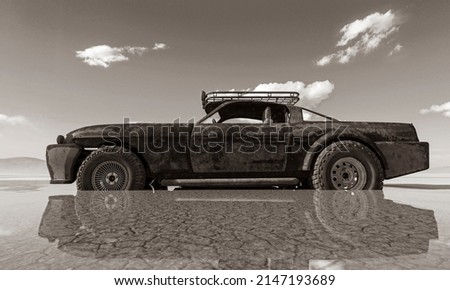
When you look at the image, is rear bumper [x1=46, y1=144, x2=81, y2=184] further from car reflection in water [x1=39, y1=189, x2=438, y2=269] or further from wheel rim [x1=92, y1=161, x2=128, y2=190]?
car reflection in water [x1=39, y1=189, x2=438, y2=269]

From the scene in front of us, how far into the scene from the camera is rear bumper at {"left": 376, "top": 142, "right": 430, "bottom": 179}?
4125 millimetres

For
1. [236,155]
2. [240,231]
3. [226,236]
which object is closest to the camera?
[226,236]

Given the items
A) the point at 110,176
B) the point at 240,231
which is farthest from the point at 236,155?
the point at 240,231

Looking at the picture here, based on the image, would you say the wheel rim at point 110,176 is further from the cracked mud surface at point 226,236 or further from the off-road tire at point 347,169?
the off-road tire at point 347,169

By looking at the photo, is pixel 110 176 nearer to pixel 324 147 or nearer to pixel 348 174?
pixel 324 147

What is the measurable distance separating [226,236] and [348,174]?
2.83 metres

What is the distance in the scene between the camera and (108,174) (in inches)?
162

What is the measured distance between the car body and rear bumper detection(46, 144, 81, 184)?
1cm

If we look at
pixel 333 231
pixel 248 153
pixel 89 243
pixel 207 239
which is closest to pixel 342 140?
pixel 248 153

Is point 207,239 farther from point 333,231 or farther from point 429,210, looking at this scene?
point 429,210

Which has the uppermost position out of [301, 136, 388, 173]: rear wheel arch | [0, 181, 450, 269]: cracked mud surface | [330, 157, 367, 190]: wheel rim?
[301, 136, 388, 173]: rear wheel arch

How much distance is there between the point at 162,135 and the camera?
4129 millimetres

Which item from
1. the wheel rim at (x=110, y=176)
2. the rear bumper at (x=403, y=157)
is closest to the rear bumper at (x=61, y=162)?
the wheel rim at (x=110, y=176)

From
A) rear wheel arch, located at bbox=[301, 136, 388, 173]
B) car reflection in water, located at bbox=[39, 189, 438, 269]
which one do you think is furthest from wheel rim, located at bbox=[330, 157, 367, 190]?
car reflection in water, located at bbox=[39, 189, 438, 269]
